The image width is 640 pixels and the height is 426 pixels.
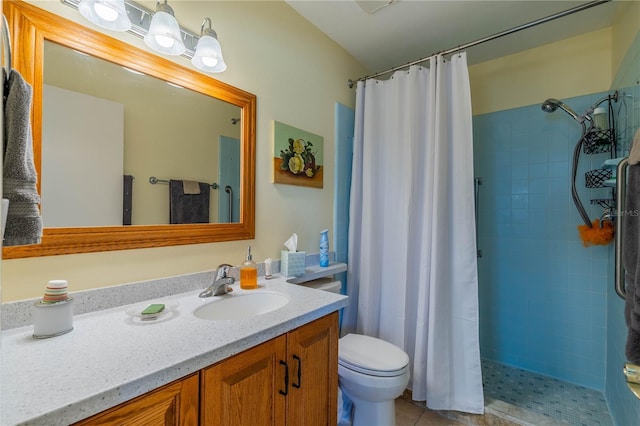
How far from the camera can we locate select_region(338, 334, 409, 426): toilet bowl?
53.9 inches

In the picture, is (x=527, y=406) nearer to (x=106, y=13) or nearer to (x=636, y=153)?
(x=636, y=153)

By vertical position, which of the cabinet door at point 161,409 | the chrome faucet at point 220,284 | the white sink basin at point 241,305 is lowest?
the cabinet door at point 161,409

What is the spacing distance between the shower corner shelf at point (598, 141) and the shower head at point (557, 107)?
0.39 ft

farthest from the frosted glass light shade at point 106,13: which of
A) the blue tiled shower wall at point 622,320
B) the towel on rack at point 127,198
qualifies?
the blue tiled shower wall at point 622,320

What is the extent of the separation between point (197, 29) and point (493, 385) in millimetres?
2780

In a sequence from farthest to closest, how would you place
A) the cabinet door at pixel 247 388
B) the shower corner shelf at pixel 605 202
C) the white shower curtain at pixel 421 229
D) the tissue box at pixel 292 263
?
the shower corner shelf at pixel 605 202 → the white shower curtain at pixel 421 229 → the tissue box at pixel 292 263 → the cabinet door at pixel 247 388

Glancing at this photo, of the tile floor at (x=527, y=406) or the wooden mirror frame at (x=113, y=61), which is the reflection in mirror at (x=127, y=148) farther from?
the tile floor at (x=527, y=406)

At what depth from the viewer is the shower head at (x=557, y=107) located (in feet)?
6.36

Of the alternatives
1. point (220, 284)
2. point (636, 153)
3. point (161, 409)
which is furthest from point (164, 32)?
point (636, 153)

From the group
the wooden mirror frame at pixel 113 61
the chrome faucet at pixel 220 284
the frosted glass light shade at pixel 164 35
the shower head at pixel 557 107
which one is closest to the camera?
the wooden mirror frame at pixel 113 61

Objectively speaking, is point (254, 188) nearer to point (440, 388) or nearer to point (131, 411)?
point (131, 411)

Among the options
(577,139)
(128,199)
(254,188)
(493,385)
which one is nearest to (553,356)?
(493,385)

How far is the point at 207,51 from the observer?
124 centimetres

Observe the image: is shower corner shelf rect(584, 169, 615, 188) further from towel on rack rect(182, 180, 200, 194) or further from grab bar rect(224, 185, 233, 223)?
towel on rack rect(182, 180, 200, 194)
